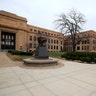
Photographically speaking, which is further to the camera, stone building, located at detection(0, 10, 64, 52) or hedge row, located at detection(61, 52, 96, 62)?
stone building, located at detection(0, 10, 64, 52)

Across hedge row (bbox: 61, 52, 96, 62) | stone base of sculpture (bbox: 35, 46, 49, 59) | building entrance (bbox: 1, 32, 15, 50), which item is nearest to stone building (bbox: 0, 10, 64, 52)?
building entrance (bbox: 1, 32, 15, 50)

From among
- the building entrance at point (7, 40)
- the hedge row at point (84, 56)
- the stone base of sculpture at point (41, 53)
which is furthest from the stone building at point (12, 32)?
the stone base of sculpture at point (41, 53)

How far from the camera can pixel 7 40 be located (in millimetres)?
44188

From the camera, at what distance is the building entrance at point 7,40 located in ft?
142

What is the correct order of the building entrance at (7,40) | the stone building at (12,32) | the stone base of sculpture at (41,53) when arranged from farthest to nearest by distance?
the building entrance at (7,40) < the stone building at (12,32) < the stone base of sculpture at (41,53)

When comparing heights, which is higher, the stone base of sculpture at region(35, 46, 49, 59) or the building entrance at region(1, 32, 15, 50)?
the building entrance at region(1, 32, 15, 50)

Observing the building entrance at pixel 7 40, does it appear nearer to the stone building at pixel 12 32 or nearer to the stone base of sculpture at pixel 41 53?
the stone building at pixel 12 32

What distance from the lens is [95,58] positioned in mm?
14047

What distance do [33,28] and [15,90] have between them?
52728 mm

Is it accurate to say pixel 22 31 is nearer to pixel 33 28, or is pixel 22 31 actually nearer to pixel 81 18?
pixel 33 28

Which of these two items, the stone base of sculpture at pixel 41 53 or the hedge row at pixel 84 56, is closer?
the stone base of sculpture at pixel 41 53

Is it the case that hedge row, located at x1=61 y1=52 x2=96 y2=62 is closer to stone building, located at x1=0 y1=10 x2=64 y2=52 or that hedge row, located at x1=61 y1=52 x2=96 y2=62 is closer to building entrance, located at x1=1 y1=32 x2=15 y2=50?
stone building, located at x1=0 y1=10 x2=64 y2=52

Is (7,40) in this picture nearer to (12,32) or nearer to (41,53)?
(12,32)

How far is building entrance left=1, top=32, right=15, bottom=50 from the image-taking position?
4317cm
